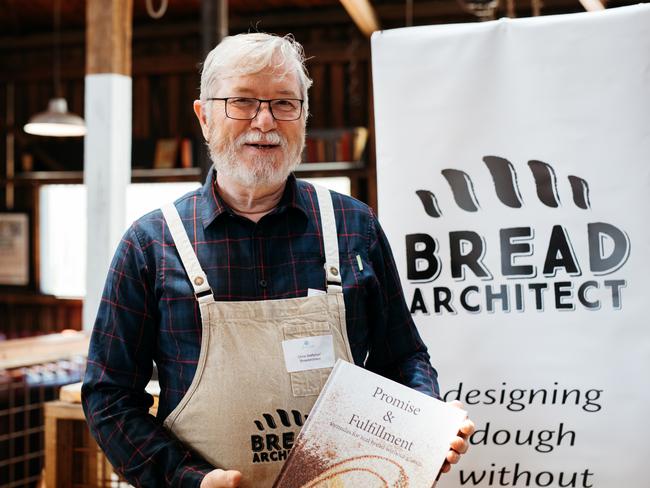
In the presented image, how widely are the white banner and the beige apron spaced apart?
0.64 meters

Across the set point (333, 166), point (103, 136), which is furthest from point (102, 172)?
point (333, 166)

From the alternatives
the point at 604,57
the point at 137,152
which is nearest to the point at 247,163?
the point at 604,57

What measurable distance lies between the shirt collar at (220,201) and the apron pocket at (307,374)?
0.86 feet

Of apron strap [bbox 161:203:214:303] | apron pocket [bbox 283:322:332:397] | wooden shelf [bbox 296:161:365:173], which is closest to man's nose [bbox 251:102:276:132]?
apron strap [bbox 161:203:214:303]

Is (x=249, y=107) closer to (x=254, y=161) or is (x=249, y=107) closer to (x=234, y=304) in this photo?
(x=254, y=161)

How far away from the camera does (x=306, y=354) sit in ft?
5.00

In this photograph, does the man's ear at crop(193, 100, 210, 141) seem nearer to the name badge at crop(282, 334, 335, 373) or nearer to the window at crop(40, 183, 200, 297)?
the name badge at crop(282, 334, 335, 373)

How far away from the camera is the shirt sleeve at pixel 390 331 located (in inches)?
65.9

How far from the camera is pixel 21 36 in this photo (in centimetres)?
893

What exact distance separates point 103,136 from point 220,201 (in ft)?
7.64

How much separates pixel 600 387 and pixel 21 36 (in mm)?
8744

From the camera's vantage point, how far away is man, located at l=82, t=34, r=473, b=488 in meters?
1.49

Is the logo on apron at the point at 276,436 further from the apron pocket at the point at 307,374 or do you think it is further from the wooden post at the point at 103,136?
the wooden post at the point at 103,136

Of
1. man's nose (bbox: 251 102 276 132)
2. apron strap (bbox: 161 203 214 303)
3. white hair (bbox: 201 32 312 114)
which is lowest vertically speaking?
apron strap (bbox: 161 203 214 303)
